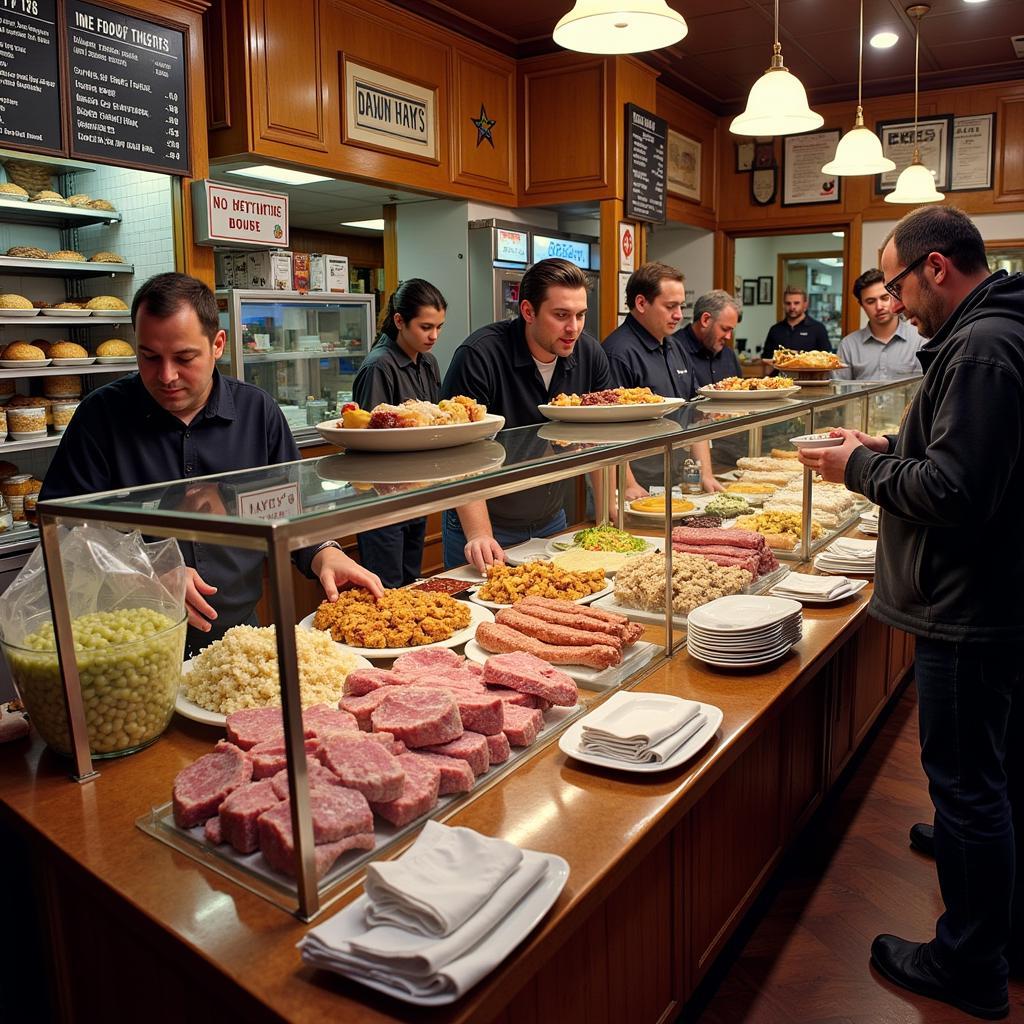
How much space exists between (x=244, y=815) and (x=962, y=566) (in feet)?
5.24

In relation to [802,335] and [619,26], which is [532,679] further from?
[802,335]

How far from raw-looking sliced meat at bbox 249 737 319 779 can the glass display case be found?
3.31 metres

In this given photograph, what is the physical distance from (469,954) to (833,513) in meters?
2.91

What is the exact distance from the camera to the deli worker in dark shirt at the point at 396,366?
4422 mm

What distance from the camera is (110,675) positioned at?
1.61 m

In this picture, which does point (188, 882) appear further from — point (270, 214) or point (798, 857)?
point (270, 214)

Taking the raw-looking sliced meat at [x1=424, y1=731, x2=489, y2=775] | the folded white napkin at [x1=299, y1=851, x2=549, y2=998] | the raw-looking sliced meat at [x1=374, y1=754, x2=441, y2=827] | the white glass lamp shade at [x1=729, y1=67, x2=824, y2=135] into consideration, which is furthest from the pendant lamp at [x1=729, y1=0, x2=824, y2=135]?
the folded white napkin at [x1=299, y1=851, x2=549, y2=998]

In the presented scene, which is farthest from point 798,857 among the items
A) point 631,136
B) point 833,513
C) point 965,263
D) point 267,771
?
point 631,136

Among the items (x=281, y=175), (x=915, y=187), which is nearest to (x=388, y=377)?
(x=281, y=175)

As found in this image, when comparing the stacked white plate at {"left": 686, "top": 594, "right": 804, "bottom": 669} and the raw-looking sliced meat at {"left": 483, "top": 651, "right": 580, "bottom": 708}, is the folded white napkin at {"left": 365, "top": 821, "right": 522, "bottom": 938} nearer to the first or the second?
the raw-looking sliced meat at {"left": 483, "top": 651, "right": 580, "bottom": 708}

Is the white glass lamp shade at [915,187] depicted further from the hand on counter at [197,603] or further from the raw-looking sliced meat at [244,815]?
the raw-looking sliced meat at [244,815]

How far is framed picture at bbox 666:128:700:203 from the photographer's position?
7.72 meters

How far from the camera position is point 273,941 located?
47.0 inches

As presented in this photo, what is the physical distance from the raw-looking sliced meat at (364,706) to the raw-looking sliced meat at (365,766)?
0.51ft
